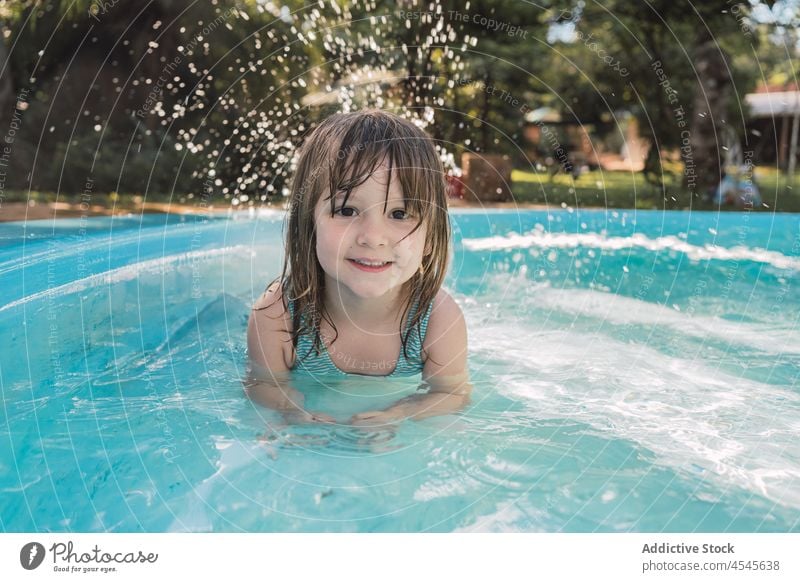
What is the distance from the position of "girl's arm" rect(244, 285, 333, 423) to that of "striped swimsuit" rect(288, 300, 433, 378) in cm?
4

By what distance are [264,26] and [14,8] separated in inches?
72.5

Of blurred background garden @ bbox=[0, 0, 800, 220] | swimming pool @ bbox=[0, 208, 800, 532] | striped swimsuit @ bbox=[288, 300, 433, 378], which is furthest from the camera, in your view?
blurred background garden @ bbox=[0, 0, 800, 220]

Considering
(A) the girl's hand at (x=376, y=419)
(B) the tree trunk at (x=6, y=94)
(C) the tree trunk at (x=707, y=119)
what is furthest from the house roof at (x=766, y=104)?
(A) the girl's hand at (x=376, y=419)

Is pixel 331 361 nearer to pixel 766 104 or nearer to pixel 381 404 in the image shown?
pixel 381 404

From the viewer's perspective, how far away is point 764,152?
1313 centimetres

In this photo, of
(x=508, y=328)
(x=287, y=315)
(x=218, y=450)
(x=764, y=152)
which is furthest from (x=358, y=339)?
(x=764, y=152)

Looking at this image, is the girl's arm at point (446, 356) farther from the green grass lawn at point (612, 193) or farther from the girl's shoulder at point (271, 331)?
the green grass lawn at point (612, 193)

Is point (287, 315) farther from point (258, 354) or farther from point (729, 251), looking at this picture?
point (729, 251)

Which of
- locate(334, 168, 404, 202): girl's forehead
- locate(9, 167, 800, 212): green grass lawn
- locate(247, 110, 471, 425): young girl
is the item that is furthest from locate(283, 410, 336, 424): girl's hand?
locate(9, 167, 800, 212): green grass lawn

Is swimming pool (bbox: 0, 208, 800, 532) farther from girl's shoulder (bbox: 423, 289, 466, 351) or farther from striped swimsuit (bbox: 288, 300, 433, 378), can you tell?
girl's shoulder (bbox: 423, 289, 466, 351)

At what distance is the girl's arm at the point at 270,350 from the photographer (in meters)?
2.12

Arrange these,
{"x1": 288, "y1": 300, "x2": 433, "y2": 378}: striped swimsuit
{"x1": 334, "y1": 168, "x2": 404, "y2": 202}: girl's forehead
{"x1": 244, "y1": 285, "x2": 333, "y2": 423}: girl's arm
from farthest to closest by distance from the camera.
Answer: {"x1": 288, "y1": 300, "x2": 433, "y2": 378}: striped swimsuit → {"x1": 244, "y1": 285, "x2": 333, "y2": 423}: girl's arm → {"x1": 334, "y1": 168, "x2": 404, "y2": 202}: girl's forehead

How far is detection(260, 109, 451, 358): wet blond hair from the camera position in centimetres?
190
